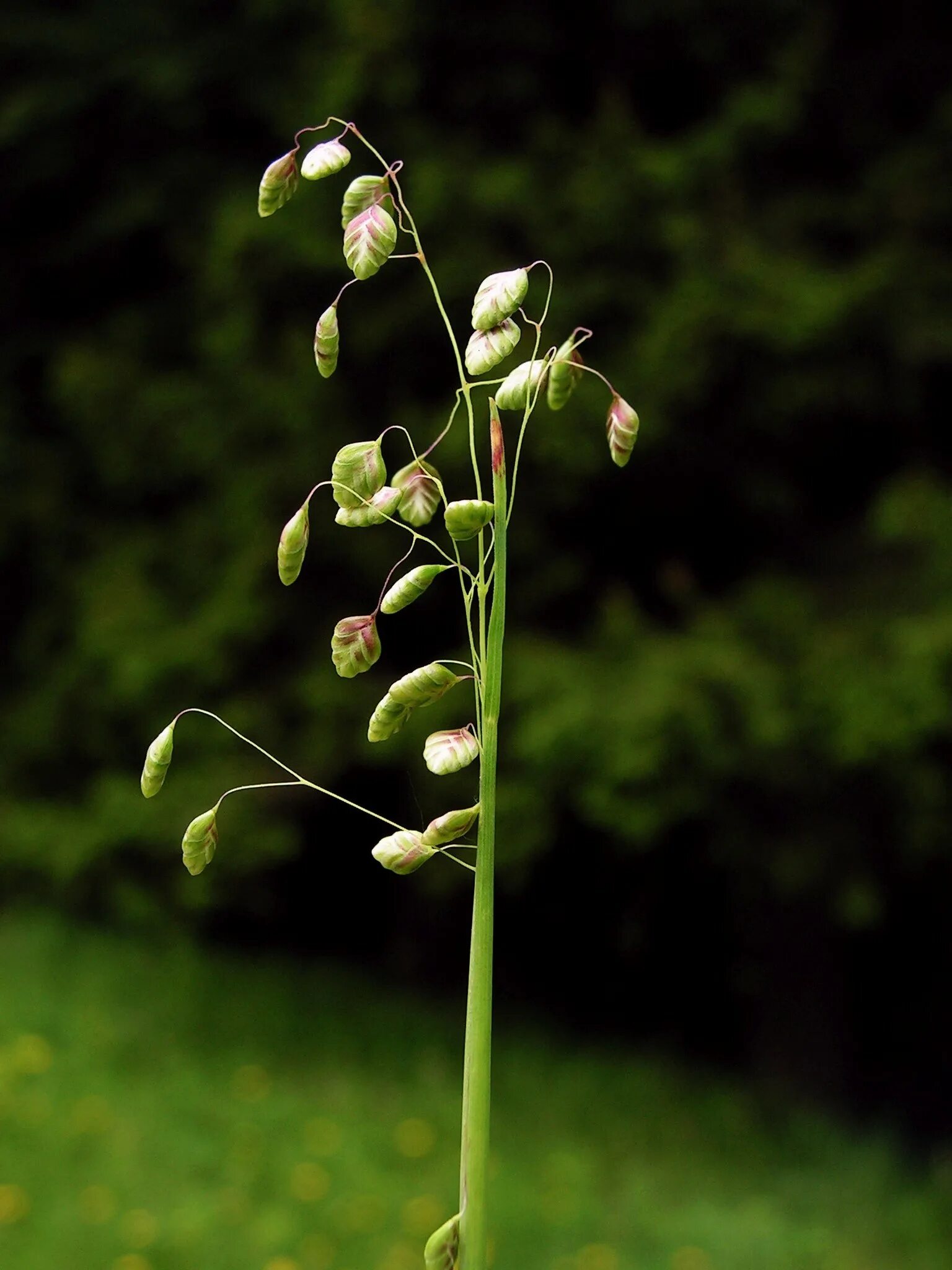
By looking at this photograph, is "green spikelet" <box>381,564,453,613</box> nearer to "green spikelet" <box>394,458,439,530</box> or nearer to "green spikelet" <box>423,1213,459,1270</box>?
"green spikelet" <box>394,458,439,530</box>

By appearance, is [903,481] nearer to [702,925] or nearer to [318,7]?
[702,925]

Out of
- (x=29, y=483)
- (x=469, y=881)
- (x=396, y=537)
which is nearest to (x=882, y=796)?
(x=469, y=881)

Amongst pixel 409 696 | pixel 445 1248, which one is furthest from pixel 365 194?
pixel 445 1248

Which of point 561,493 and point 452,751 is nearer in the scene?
point 452,751

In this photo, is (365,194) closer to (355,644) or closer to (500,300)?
(500,300)

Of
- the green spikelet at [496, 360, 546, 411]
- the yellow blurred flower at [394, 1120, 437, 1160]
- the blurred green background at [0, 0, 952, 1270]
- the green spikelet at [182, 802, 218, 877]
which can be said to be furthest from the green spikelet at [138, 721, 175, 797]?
the yellow blurred flower at [394, 1120, 437, 1160]

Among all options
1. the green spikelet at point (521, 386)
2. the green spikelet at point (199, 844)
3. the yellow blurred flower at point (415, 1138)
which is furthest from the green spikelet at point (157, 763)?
the yellow blurred flower at point (415, 1138)

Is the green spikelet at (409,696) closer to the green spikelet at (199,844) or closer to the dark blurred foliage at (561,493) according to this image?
the green spikelet at (199,844)
